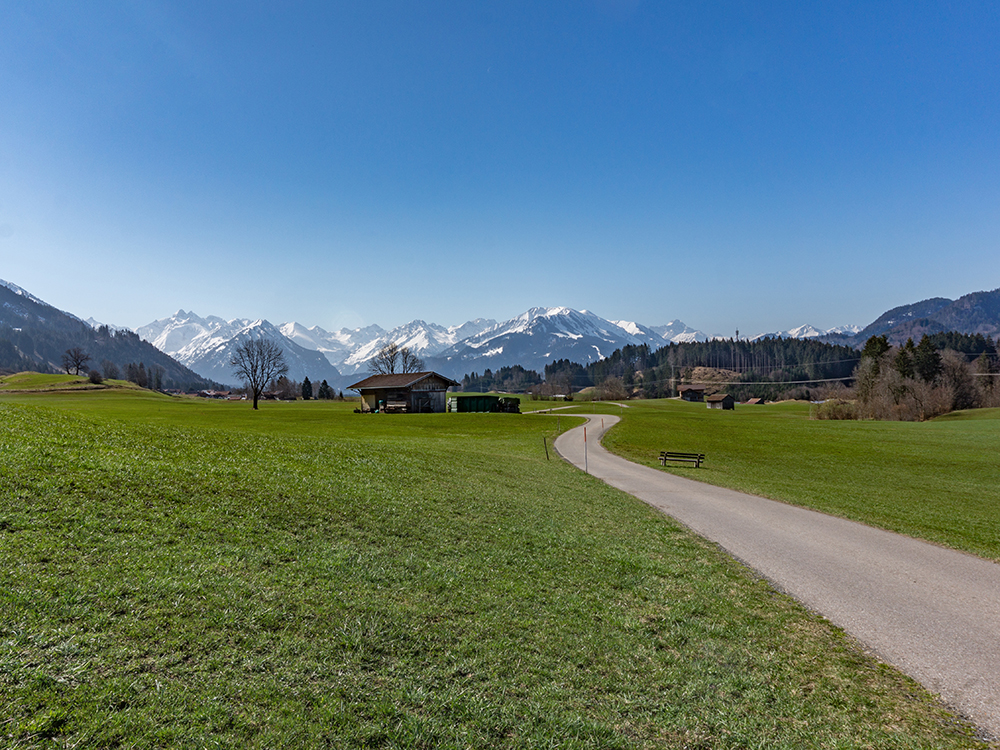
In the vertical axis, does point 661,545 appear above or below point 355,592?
below

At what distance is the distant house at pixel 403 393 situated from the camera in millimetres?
76312

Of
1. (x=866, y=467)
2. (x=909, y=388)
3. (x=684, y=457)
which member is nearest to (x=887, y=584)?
(x=684, y=457)

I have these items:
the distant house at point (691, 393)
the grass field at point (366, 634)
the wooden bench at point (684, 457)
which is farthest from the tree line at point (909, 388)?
the grass field at point (366, 634)

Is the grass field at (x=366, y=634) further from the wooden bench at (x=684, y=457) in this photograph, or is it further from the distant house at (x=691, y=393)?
the distant house at (x=691, y=393)

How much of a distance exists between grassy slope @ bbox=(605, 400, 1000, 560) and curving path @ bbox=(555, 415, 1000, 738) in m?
2.71

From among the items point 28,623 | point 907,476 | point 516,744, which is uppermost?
point 28,623

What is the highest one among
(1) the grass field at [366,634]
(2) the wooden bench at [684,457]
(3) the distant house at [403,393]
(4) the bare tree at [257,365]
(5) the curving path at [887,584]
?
(4) the bare tree at [257,365]

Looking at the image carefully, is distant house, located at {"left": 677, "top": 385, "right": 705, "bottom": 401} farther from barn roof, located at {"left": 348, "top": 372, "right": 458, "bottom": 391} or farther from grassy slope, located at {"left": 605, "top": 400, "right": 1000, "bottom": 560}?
barn roof, located at {"left": 348, "top": 372, "right": 458, "bottom": 391}

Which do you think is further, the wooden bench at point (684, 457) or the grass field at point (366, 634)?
the wooden bench at point (684, 457)

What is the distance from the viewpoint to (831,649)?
761cm

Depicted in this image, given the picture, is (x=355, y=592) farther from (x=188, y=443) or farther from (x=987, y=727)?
(x=188, y=443)

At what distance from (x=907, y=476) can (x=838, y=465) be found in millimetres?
4548

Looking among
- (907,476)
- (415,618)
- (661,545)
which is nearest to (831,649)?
(661,545)

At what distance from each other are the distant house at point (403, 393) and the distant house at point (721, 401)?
9560 cm
